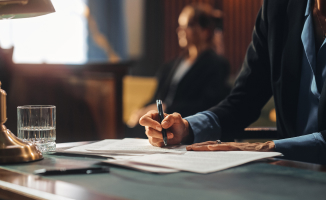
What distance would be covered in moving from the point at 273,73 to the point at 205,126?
0.30 metres

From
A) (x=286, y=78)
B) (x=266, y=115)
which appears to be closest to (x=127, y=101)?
(x=266, y=115)

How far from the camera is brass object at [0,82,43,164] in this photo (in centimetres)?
78

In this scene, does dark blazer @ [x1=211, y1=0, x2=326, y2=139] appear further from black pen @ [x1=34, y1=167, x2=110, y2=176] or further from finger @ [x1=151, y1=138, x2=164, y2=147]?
black pen @ [x1=34, y1=167, x2=110, y2=176]

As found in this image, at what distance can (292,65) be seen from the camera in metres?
1.19

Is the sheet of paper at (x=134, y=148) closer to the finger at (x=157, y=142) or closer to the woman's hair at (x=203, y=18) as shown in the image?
the finger at (x=157, y=142)

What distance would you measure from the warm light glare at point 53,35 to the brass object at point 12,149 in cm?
486

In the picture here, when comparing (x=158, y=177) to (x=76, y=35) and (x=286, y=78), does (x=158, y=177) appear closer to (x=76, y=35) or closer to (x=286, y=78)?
(x=286, y=78)

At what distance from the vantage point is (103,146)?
3.17 ft

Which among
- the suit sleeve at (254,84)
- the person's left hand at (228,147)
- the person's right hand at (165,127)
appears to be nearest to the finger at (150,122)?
the person's right hand at (165,127)

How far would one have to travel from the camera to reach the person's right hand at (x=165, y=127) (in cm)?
98

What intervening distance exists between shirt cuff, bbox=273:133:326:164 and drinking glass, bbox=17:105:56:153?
0.57 meters

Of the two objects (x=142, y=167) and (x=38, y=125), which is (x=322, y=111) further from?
(x=38, y=125)

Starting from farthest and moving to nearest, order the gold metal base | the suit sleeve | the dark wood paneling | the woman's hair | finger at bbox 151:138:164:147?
the woman's hair → the dark wood paneling → the suit sleeve → finger at bbox 151:138:164:147 → the gold metal base

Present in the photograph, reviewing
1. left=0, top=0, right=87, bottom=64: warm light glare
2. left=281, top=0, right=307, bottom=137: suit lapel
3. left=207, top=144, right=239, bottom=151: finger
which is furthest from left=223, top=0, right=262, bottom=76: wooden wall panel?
left=207, top=144, right=239, bottom=151: finger
